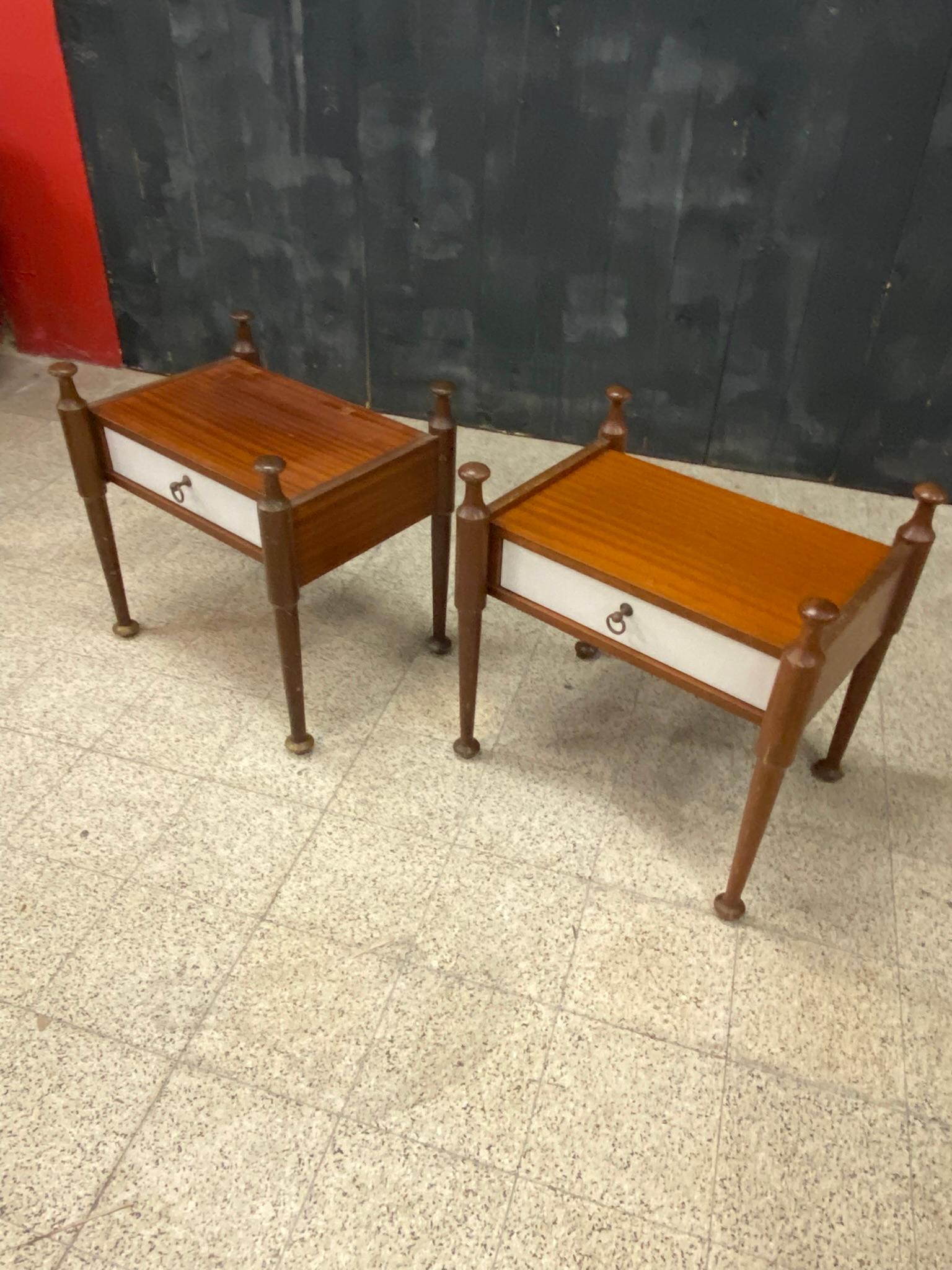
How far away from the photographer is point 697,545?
1.46 metres

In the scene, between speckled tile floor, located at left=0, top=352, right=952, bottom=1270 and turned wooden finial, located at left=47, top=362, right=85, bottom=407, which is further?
turned wooden finial, located at left=47, top=362, right=85, bottom=407

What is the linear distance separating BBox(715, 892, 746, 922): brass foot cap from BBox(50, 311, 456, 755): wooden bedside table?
774 millimetres

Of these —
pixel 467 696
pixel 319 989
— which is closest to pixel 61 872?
pixel 319 989

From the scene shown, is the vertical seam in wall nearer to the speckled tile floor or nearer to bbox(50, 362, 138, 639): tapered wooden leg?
the speckled tile floor

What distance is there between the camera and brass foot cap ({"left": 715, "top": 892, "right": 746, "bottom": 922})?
4.95 feet

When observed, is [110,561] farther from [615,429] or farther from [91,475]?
[615,429]

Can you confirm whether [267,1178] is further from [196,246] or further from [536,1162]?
[196,246]

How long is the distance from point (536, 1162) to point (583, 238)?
86.2 inches

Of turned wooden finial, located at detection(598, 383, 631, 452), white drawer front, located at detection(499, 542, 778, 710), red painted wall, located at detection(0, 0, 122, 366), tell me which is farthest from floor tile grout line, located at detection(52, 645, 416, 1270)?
red painted wall, located at detection(0, 0, 122, 366)

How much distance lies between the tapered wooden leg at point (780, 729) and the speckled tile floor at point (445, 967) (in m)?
0.11

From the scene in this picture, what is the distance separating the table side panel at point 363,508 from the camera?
155cm

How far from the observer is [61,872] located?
155 cm

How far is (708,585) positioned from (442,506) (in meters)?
0.64

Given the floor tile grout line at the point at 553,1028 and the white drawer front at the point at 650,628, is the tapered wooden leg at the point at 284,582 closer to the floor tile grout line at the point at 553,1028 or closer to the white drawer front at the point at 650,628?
the white drawer front at the point at 650,628
